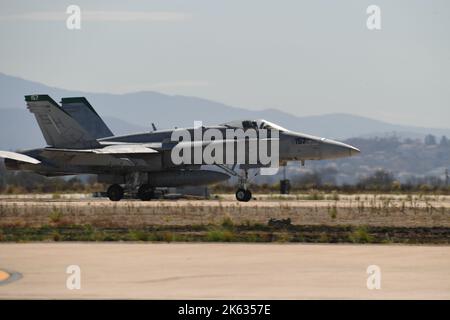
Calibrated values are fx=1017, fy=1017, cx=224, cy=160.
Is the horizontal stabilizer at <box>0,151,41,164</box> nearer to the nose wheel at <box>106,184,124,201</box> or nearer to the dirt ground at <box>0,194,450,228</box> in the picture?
the nose wheel at <box>106,184,124,201</box>

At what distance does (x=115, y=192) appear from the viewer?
4216cm

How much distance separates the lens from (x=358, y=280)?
16156 mm

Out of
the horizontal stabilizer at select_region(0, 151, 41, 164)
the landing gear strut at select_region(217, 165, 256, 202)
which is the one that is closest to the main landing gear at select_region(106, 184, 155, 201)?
the horizontal stabilizer at select_region(0, 151, 41, 164)

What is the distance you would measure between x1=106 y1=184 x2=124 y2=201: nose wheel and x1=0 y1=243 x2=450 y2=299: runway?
19820 mm

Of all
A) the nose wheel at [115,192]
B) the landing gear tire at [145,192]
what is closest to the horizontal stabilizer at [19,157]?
the nose wheel at [115,192]

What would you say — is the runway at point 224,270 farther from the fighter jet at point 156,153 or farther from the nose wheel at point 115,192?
the nose wheel at point 115,192

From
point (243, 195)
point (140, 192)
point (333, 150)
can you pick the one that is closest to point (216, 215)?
point (243, 195)

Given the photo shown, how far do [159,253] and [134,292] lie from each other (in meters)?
5.22

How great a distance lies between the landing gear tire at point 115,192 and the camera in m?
42.2

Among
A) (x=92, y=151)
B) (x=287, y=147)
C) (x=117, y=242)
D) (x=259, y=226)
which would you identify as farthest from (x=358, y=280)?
(x=92, y=151)

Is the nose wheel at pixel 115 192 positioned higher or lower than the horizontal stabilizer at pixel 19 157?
lower

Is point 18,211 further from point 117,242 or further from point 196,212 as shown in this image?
point 117,242

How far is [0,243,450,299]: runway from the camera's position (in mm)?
14945

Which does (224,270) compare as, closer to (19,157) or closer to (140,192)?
(140,192)
